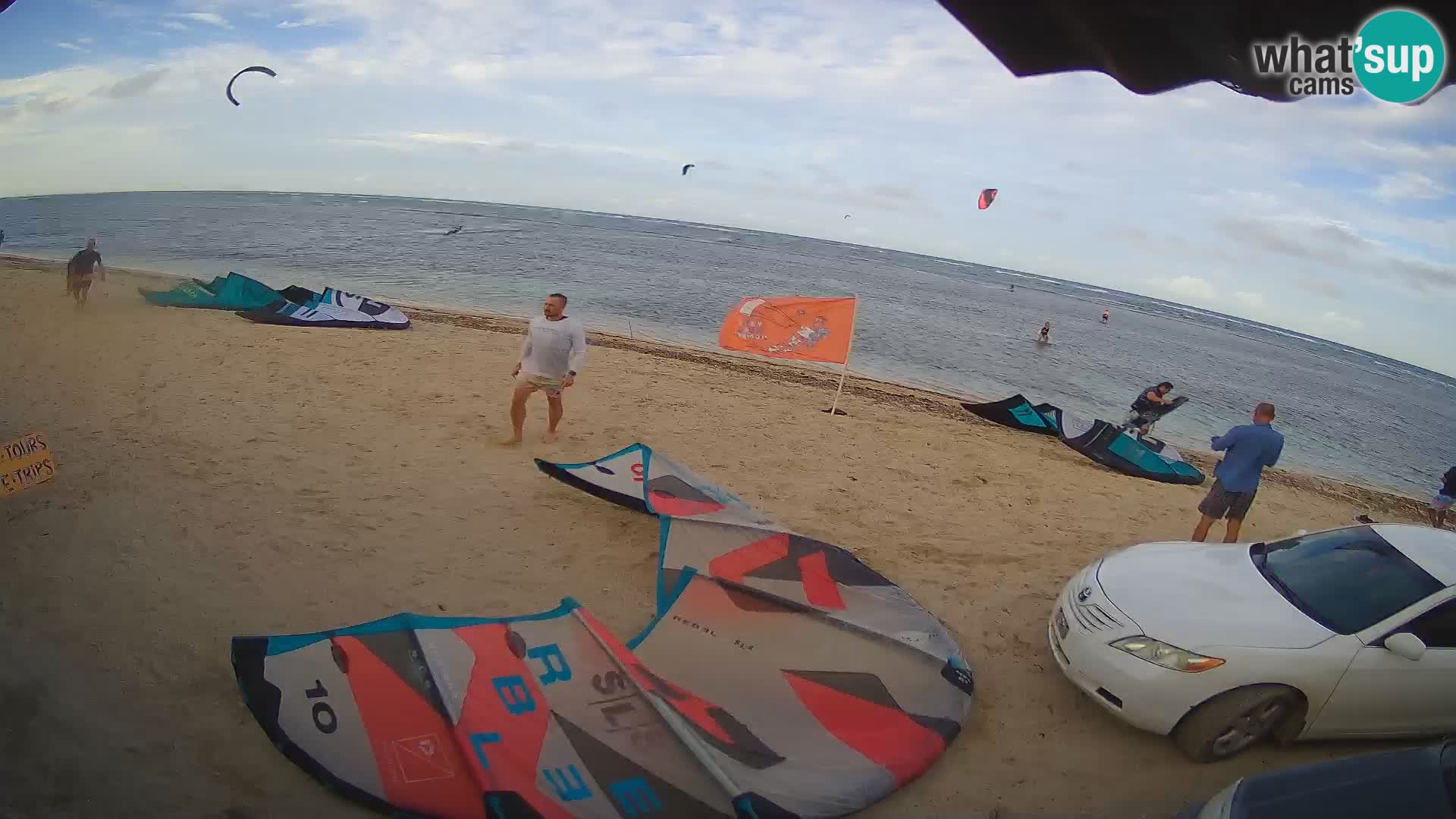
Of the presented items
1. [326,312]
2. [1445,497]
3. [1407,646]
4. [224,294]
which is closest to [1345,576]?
[1407,646]

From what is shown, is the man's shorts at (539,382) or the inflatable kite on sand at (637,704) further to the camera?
the man's shorts at (539,382)

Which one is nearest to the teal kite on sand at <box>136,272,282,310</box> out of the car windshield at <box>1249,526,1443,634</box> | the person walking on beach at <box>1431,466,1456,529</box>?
the car windshield at <box>1249,526,1443,634</box>

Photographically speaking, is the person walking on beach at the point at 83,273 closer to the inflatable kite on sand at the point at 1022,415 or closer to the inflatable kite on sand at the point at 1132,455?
the inflatable kite on sand at the point at 1022,415

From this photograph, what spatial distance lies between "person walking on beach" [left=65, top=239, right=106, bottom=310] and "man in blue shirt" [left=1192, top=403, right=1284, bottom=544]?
13.8 m

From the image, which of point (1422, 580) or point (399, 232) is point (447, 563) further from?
point (399, 232)

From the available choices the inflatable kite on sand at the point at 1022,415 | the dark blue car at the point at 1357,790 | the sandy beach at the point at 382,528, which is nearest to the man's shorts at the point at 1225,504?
the sandy beach at the point at 382,528

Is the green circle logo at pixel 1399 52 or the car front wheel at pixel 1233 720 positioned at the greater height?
the green circle logo at pixel 1399 52

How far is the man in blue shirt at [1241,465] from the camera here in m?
7.01

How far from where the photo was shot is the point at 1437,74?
1.63 m

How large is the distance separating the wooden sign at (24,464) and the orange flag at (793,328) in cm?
799

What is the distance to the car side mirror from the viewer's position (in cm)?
406

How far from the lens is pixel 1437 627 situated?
4.27 m

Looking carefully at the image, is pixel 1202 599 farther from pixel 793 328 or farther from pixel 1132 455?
pixel 793 328

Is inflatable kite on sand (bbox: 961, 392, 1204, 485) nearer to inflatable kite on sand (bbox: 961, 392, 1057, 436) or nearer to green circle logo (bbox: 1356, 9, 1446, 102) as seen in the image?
inflatable kite on sand (bbox: 961, 392, 1057, 436)
